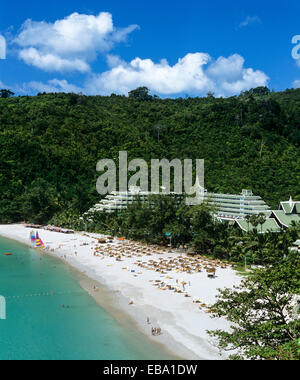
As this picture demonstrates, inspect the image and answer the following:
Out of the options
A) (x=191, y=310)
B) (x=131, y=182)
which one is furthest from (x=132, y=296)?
(x=131, y=182)

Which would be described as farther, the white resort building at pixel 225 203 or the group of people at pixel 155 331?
the white resort building at pixel 225 203

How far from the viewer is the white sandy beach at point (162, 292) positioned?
2095 centimetres

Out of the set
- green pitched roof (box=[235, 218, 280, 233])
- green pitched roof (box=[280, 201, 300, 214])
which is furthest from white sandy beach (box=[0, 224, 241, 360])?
green pitched roof (box=[280, 201, 300, 214])

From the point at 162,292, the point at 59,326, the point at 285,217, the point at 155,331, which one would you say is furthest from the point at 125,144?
the point at 155,331

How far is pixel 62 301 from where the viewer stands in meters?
29.0

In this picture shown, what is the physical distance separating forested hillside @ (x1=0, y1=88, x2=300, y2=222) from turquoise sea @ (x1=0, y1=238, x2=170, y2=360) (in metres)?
31.4

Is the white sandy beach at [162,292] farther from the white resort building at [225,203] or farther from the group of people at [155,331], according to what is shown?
the white resort building at [225,203]

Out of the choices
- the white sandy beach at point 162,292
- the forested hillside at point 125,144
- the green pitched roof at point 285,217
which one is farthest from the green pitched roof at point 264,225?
the forested hillside at point 125,144

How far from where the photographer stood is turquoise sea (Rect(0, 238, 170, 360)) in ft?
68.0

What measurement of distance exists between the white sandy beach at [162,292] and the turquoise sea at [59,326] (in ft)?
5.00

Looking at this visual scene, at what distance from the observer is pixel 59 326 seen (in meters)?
24.3

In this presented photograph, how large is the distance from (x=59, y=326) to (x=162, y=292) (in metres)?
8.38

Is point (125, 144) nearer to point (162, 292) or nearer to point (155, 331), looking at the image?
point (162, 292)

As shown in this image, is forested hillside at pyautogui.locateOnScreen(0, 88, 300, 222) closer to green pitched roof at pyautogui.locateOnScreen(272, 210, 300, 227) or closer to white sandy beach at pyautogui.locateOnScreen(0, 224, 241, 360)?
green pitched roof at pyautogui.locateOnScreen(272, 210, 300, 227)
